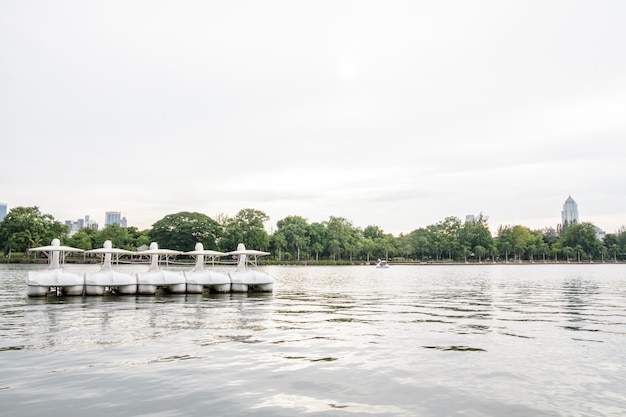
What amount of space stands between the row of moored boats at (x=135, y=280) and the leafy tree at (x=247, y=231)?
10443cm

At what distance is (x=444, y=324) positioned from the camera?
68.1 ft

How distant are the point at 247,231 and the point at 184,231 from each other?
1908cm

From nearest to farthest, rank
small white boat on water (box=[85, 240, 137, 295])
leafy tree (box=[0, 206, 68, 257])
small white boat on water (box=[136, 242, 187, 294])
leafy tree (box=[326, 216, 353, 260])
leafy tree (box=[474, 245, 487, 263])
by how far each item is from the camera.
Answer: small white boat on water (box=[85, 240, 137, 295]) < small white boat on water (box=[136, 242, 187, 294]) < leafy tree (box=[0, 206, 68, 257]) < leafy tree (box=[326, 216, 353, 260]) < leafy tree (box=[474, 245, 487, 263])

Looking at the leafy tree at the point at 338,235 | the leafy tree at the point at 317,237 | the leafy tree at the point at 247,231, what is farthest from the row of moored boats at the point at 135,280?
the leafy tree at the point at 338,235

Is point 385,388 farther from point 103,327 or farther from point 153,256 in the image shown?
point 153,256

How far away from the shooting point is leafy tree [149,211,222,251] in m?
140

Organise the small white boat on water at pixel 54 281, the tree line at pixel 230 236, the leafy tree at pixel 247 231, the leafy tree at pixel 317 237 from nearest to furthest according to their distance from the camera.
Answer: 1. the small white boat on water at pixel 54 281
2. the tree line at pixel 230 236
3. the leafy tree at pixel 247 231
4. the leafy tree at pixel 317 237

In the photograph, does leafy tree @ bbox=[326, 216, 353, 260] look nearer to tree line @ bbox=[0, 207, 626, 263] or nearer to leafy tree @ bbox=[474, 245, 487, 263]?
tree line @ bbox=[0, 207, 626, 263]

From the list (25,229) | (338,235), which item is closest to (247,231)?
(338,235)

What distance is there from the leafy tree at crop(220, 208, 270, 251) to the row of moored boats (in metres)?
104

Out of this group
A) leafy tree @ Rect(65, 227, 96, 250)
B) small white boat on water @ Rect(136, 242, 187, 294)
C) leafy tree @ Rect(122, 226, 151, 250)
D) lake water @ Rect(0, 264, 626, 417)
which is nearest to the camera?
lake water @ Rect(0, 264, 626, 417)

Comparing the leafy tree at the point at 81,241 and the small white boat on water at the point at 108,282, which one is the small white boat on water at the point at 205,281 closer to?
the small white boat on water at the point at 108,282

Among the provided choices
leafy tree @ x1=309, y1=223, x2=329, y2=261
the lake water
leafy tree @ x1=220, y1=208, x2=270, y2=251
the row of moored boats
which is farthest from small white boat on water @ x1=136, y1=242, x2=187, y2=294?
leafy tree @ x1=309, y1=223, x2=329, y2=261

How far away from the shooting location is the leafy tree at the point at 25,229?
4355 inches
